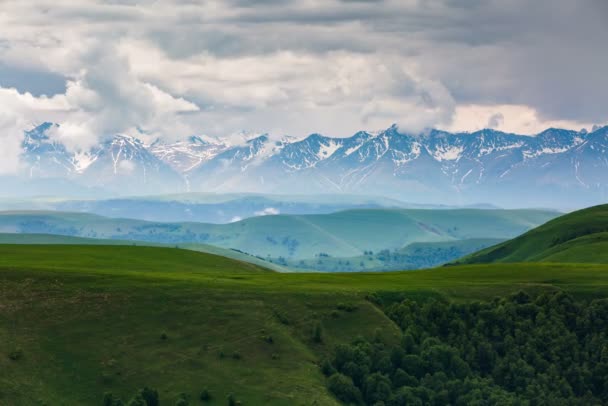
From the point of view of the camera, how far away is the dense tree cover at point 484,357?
152250 mm

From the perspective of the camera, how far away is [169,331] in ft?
522

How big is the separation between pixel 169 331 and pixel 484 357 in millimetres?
57435

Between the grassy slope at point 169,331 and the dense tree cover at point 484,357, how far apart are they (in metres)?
5.61

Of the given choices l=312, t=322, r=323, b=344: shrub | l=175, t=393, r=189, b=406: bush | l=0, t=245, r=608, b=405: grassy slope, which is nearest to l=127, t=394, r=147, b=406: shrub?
l=0, t=245, r=608, b=405: grassy slope

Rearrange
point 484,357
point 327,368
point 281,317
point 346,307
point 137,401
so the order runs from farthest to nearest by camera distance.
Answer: point 346,307, point 484,357, point 281,317, point 327,368, point 137,401

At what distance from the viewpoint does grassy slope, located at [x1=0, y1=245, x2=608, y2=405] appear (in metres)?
142

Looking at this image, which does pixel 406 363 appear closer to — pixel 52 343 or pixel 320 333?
pixel 320 333

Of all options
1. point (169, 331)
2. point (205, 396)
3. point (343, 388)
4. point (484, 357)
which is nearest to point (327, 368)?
point (343, 388)

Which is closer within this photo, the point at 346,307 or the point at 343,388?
the point at 343,388

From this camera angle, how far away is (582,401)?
158625mm

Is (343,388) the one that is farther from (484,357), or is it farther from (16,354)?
(16,354)

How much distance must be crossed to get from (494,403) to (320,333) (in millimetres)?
32381

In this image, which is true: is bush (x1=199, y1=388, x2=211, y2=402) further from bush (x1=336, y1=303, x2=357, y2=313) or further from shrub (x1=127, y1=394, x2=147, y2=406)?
bush (x1=336, y1=303, x2=357, y2=313)

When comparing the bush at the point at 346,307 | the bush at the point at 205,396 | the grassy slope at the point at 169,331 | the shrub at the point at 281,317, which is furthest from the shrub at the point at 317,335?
the bush at the point at 205,396
